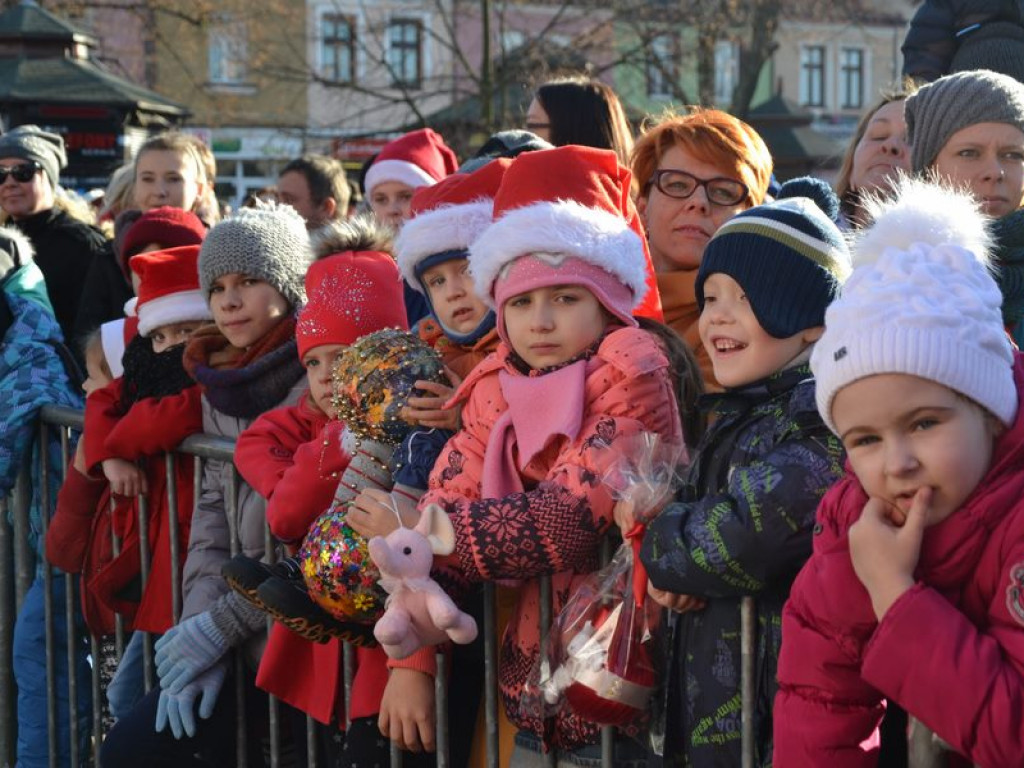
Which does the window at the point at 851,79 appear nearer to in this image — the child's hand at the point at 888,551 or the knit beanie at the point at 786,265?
the knit beanie at the point at 786,265

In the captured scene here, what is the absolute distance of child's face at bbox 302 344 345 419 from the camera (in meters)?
4.25

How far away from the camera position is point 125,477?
4953mm

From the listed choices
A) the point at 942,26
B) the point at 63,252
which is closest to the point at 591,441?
the point at 942,26

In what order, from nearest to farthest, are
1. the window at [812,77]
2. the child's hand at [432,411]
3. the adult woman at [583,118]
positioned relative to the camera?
the child's hand at [432,411], the adult woman at [583,118], the window at [812,77]

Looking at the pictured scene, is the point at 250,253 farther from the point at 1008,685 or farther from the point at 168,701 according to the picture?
the point at 1008,685

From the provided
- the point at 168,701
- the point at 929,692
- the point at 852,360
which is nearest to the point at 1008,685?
the point at 929,692

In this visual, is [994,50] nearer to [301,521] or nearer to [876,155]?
[876,155]

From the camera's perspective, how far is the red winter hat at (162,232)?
235 inches

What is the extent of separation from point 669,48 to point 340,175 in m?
19.0

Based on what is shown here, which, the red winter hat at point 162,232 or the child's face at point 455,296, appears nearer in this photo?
the child's face at point 455,296

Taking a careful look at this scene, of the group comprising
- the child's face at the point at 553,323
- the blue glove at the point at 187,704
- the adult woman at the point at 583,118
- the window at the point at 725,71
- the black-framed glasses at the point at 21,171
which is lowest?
the blue glove at the point at 187,704

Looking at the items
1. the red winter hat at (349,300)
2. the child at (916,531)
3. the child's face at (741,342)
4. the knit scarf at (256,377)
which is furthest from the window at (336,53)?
the child at (916,531)

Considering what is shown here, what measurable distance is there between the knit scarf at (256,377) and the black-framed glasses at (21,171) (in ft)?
11.5

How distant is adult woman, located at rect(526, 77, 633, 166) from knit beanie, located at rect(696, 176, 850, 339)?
2.36 meters
